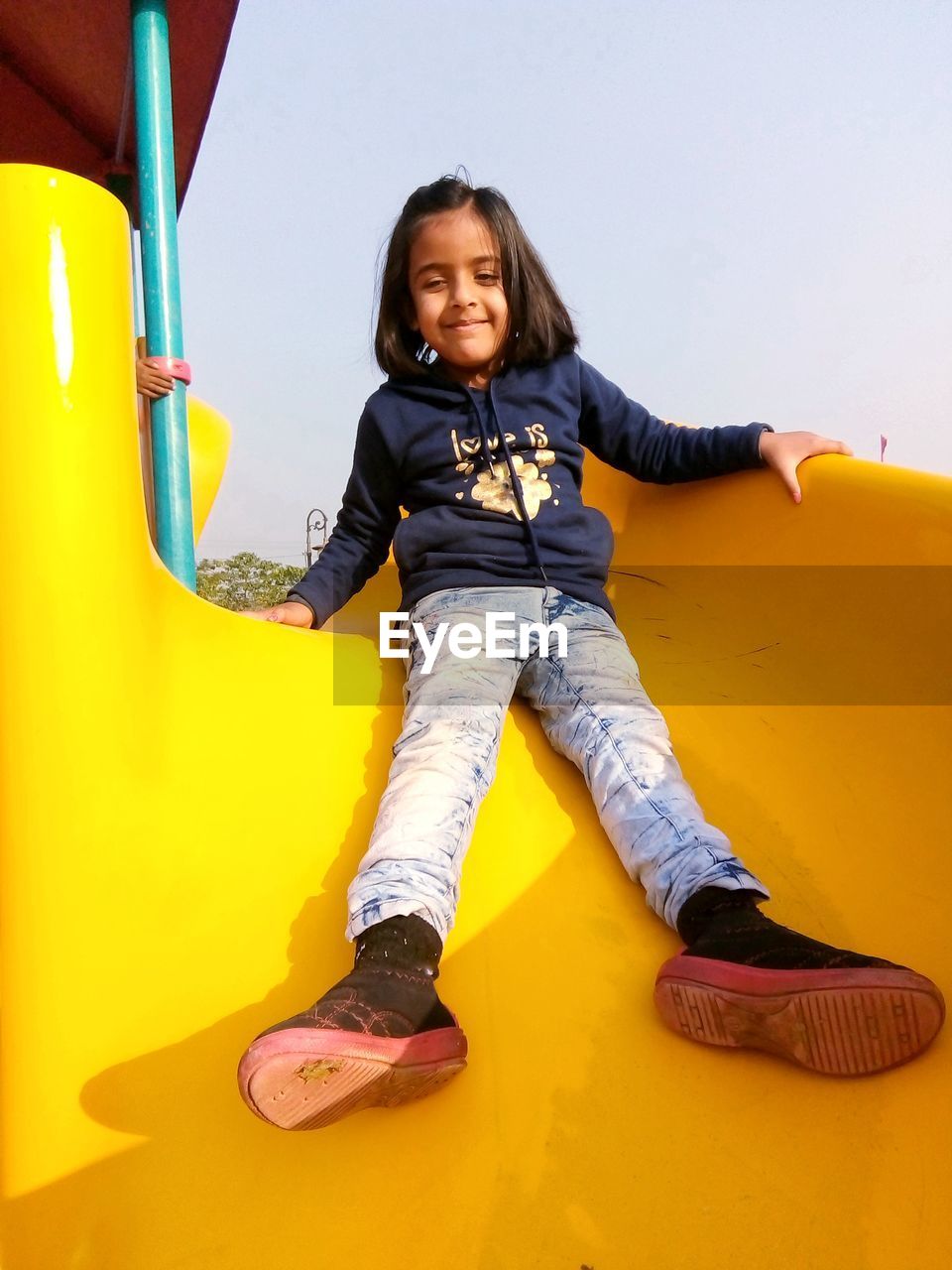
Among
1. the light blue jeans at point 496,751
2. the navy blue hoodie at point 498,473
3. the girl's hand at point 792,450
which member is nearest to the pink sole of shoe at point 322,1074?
the light blue jeans at point 496,751

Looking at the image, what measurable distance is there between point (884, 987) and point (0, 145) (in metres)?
2.18

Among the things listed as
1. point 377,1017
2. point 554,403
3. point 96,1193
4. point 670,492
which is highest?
point 554,403

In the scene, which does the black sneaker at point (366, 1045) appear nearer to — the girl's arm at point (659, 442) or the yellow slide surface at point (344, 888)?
the yellow slide surface at point (344, 888)

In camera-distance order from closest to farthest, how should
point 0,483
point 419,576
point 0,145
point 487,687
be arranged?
point 0,483 < point 487,687 < point 419,576 < point 0,145

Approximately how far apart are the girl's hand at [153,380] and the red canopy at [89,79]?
0.55 meters

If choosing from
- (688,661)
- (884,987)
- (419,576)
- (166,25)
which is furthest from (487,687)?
(166,25)

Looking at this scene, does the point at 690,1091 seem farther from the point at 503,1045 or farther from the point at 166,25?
the point at 166,25

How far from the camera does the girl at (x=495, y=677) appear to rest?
62 centimetres

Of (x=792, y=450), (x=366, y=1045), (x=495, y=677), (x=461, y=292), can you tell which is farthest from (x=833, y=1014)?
(x=461, y=292)

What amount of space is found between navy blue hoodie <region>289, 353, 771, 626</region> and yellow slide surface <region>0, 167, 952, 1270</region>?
12cm

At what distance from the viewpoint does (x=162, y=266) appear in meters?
1.40

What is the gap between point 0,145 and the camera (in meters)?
1.95

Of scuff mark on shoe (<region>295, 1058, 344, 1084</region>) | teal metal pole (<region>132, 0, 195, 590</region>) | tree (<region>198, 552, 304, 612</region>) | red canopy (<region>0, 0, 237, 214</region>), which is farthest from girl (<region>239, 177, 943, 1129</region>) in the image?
tree (<region>198, 552, 304, 612</region>)

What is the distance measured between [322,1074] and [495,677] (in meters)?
0.49
